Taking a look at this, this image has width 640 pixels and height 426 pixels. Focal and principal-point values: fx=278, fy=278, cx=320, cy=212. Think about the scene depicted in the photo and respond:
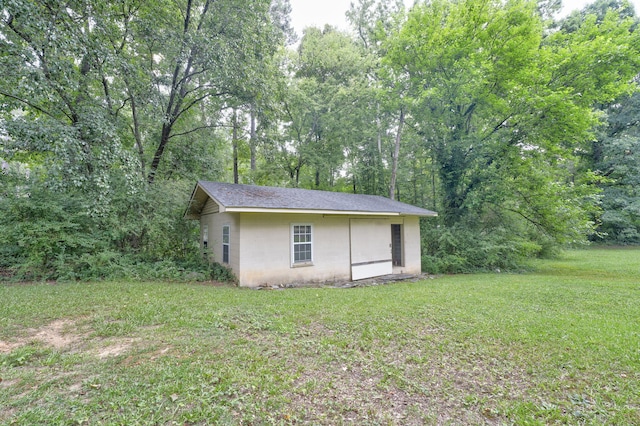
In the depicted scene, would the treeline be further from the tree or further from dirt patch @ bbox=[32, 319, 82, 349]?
dirt patch @ bbox=[32, 319, 82, 349]

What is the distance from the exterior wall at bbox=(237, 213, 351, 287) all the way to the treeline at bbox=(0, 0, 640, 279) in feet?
4.28

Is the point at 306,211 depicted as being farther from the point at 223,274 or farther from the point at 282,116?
the point at 282,116

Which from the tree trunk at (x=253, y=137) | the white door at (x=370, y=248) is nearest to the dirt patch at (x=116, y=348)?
the white door at (x=370, y=248)

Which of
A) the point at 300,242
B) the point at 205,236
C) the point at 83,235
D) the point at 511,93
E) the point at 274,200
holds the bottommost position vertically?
the point at 300,242

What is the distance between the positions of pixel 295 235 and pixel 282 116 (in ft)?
19.9

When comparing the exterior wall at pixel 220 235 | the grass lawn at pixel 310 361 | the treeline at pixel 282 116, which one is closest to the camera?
the grass lawn at pixel 310 361

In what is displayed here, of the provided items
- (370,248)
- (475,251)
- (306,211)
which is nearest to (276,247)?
(306,211)

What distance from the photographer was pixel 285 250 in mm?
8094

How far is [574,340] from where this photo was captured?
3787mm

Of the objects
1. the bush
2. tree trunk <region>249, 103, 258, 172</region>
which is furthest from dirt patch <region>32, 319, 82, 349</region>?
the bush

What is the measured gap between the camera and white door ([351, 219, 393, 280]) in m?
9.45

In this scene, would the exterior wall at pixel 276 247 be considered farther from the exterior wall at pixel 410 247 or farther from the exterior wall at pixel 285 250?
the exterior wall at pixel 410 247

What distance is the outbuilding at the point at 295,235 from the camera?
7.52 metres

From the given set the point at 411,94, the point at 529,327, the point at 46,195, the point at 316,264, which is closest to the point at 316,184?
the point at 411,94
